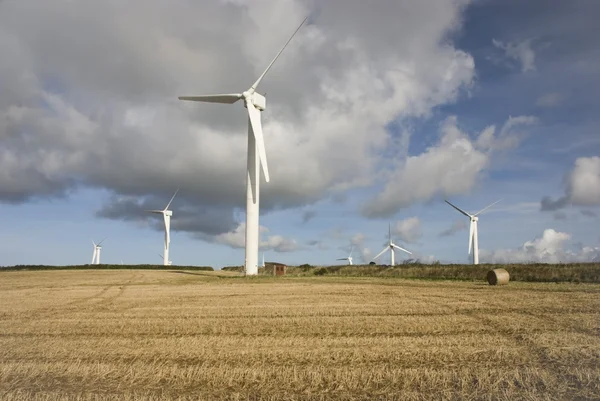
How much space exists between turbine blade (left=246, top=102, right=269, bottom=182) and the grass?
101 ft

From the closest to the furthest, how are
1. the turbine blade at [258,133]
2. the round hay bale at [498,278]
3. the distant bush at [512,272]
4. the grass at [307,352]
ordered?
the grass at [307,352], the round hay bale at [498,278], the distant bush at [512,272], the turbine blade at [258,133]

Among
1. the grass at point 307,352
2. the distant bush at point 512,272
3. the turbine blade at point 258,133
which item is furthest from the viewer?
the turbine blade at point 258,133

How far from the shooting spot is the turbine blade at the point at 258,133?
2092 inches

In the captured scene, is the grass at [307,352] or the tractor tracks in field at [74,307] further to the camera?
the tractor tracks in field at [74,307]

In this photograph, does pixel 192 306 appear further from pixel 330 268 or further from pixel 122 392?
pixel 330 268

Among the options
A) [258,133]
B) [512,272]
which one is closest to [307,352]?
[512,272]

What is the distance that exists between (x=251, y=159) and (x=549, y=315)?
43.3 metres

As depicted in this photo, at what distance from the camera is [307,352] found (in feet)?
43.2

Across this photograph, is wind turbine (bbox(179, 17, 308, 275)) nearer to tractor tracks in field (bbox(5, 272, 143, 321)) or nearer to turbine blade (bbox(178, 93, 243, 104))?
turbine blade (bbox(178, 93, 243, 104))

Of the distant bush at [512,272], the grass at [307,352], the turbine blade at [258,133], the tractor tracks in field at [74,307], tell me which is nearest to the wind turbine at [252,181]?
the turbine blade at [258,133]

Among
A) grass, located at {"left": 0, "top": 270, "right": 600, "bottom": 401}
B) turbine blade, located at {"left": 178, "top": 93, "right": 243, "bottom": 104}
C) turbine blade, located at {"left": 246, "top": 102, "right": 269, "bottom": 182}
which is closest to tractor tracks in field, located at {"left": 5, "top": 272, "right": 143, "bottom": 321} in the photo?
grass, located at {"left": 0, "top": 270, "right": 600, "bottom": 401}

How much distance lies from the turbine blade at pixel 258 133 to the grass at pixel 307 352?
3083 cm

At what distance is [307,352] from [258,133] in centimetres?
4502

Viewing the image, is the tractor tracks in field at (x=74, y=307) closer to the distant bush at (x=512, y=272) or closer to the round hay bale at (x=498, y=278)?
the round hay bale at (x=498, y=278)
